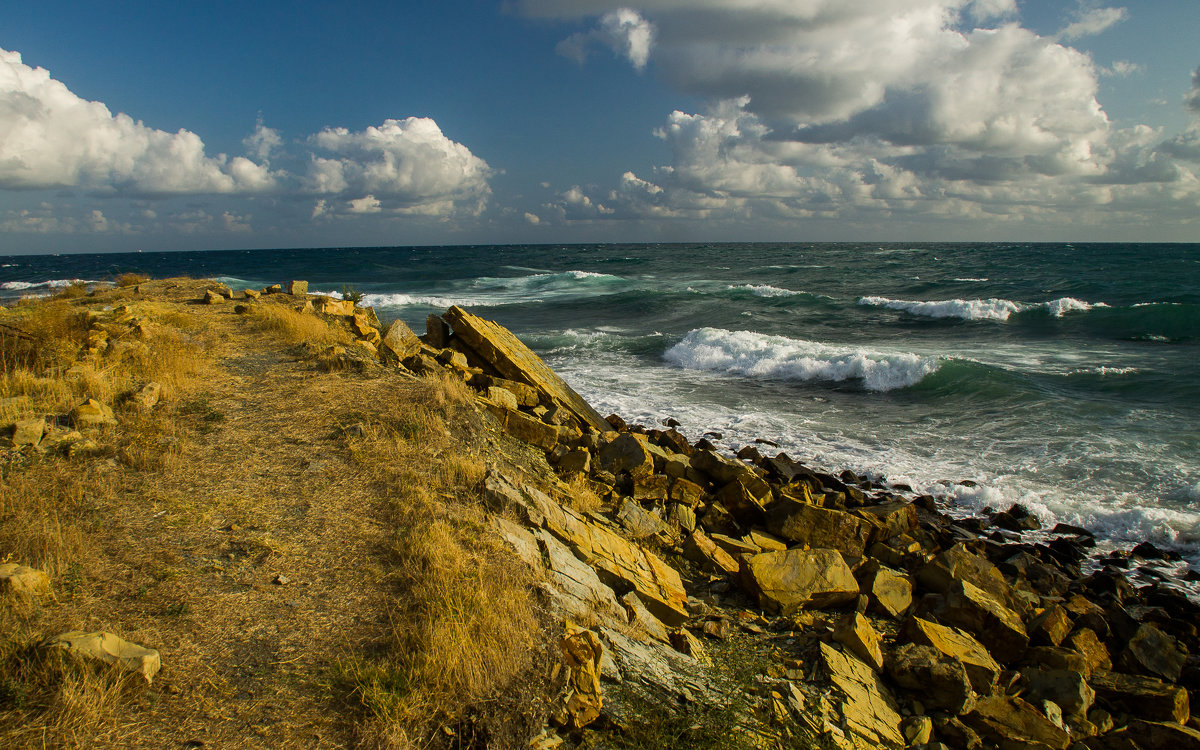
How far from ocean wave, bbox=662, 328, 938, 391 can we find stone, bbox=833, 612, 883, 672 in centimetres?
1288

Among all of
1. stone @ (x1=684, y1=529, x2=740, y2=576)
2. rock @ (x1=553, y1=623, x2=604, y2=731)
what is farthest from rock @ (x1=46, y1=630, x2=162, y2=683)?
stone @ (x1=684, y1=529, x2=740, y2=576)

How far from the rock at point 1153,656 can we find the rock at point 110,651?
→ 25.7ft

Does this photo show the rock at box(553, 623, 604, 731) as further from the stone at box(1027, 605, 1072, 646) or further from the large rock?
the large rock

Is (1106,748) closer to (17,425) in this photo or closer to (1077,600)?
(1077,600)

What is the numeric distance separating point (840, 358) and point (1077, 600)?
12.0 m

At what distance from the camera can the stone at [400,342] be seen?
10.3 meters

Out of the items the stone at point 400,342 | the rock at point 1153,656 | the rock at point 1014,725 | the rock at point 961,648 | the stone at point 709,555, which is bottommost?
the rock at point 1153,656

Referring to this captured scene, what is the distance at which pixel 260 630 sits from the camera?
339 centimetres

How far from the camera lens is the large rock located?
1015cm

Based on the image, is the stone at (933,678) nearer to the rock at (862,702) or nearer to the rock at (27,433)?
the rock at (862,702)

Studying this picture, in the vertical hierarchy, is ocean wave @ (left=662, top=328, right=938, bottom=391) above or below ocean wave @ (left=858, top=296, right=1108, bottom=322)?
below

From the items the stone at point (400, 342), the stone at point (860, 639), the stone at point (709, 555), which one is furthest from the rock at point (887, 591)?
the stone at point (400, 342)

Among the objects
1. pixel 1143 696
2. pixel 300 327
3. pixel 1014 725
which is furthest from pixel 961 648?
pixel 300 327

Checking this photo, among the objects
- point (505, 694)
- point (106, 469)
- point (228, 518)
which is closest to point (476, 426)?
point (228, 518)
